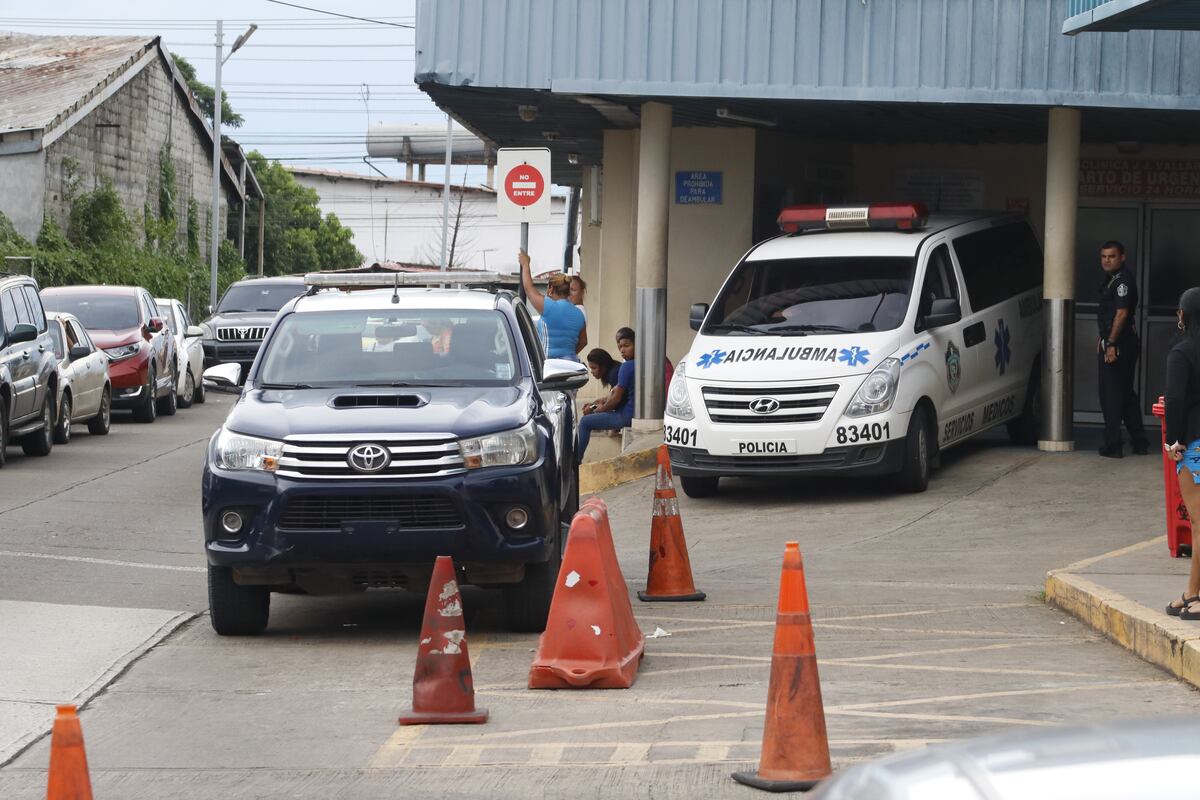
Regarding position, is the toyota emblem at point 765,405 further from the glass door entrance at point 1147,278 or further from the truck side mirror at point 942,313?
the glass door entrance at point 1147,278

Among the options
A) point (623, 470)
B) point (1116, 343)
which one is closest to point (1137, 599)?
point (1116, 343)

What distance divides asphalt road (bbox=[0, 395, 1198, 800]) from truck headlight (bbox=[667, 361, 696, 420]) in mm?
830

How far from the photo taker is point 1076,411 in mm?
19938

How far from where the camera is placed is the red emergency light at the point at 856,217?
15.5m

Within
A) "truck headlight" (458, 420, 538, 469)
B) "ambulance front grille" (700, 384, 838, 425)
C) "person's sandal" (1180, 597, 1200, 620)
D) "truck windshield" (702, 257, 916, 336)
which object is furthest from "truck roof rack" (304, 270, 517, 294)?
"person's sandal" (1180, 597, 1200, 620)

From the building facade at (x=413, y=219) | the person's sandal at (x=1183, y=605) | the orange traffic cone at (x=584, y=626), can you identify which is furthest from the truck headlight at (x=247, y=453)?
the building facade at (x=413, y=219)

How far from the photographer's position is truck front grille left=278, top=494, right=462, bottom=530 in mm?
8773

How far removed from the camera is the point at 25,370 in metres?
18.5

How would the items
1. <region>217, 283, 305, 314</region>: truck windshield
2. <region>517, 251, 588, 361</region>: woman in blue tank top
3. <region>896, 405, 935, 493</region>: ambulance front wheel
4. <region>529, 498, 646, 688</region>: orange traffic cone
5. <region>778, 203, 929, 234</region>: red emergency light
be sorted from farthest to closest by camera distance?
<region>217, 283, 305, 314</region>: truck windshield → <region>517, 251, 588, 361</region>: woman in blue tank top → <region>778, 203, 929, 234</region>: red emergency light → <region>896, 405, 935, 493</region>: ambulance front wheel → <region>529, 498, 646, 688</region>: orange traffic cone

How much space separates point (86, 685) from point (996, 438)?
11912 mm

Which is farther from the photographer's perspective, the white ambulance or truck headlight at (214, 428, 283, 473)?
the white ambulance

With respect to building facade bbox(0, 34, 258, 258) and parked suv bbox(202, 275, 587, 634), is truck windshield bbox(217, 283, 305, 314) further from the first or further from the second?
parked suv bbox(202, 275, 587, 634)

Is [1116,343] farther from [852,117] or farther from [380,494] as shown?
[380,494]

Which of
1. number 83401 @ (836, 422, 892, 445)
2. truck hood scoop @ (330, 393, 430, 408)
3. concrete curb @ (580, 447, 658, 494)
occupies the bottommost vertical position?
concrete curb @ (580, 447, 658, 494)
